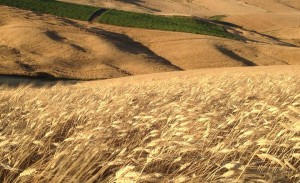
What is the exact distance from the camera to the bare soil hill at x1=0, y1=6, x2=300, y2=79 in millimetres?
33031

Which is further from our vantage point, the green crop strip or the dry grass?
the green crop strip

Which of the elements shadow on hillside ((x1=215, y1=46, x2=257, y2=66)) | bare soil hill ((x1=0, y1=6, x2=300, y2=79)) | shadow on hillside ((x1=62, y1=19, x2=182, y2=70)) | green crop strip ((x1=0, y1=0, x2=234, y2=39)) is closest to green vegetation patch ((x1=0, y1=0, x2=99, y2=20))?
green crop strip ((x1=0, y1=0, x2=234, y2=39))

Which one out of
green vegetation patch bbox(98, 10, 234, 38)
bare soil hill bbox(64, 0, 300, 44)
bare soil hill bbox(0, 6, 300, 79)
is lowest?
bare soil hill bbox(0, 6, 300, 79)

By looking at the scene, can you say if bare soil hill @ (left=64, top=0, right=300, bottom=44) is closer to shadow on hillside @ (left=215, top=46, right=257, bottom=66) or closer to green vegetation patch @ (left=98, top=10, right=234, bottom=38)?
green vegetation patch @ (left=98, top=10, right=234, bottom=38)

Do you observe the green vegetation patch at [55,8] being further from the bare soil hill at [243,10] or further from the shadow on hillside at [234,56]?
the shadow on hillside at [234,56]

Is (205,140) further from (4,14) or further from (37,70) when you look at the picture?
(4,14)

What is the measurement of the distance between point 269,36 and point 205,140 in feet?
205

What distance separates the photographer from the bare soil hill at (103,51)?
3303 centimetres

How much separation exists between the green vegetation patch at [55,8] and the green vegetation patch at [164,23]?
3.03 metres

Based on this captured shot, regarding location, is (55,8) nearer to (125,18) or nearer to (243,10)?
(125,18)

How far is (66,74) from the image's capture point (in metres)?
31.6

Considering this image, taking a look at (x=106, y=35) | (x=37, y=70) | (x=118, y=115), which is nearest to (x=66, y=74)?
(x=37, y=70)

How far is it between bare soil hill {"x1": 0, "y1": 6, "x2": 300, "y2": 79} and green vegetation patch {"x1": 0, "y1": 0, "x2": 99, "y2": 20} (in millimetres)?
6559

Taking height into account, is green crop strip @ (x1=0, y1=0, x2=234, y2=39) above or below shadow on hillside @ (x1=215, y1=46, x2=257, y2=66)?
above
